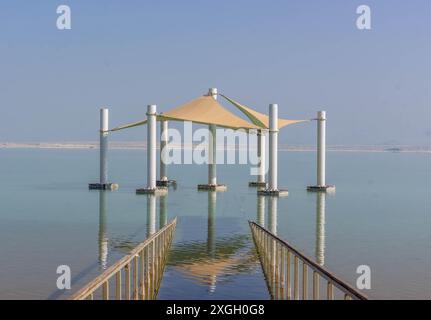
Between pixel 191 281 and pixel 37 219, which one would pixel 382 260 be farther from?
pixel 37 219

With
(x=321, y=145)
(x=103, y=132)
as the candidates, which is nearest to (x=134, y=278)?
(x=103, y=132)

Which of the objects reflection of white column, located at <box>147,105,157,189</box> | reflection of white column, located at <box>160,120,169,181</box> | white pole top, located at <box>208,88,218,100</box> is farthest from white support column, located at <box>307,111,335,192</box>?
reflection of white column, located at <box>147,105,157,189</box>

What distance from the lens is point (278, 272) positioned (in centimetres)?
1434

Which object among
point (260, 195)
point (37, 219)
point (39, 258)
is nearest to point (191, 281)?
point (39, 258)

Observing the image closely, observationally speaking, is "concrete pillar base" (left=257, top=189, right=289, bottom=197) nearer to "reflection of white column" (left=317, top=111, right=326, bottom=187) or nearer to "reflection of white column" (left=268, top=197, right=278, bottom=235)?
"reflection of white column" (left=268, top=197, right=278, bottom=235)

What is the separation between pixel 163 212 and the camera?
3353cm

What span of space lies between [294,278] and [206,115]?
33442 millimetres

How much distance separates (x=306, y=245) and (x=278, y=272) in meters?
8.02

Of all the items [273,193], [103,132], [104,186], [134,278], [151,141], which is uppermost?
[103,132]

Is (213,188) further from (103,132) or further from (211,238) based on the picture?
(211,238)

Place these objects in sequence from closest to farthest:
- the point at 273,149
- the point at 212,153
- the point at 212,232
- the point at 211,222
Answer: the point at 212,232 < the point at 211,222 < the point at 273,149 < the point at 212,153

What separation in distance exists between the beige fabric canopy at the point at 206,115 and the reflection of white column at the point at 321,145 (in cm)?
722

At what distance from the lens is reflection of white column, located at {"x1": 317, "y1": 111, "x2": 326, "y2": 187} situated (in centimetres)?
5059
